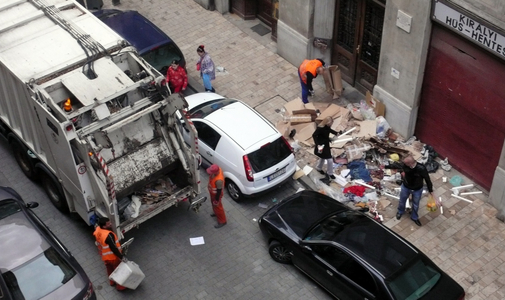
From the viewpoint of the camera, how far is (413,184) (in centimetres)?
1305

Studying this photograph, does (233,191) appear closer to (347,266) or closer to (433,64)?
(347,266)

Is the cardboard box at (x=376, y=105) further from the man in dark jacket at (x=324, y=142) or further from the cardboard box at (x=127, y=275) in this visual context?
the cardboard box at (x=127, y=275)

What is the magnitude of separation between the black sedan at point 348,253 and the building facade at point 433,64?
9.78 ft

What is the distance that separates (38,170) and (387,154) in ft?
23.7

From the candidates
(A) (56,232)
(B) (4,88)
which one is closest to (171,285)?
(A) (56,232)

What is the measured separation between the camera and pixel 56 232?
1372 cm

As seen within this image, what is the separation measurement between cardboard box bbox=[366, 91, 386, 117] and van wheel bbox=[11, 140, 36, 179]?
24.4 ft

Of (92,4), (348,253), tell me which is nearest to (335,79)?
(348,253)

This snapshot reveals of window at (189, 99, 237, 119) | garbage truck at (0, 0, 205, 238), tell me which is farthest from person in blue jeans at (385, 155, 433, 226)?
window at (189, 99, 237, 119)

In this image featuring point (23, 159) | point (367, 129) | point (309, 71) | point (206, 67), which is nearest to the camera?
point (23, 159)

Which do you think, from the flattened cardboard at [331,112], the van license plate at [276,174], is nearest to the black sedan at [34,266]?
the van license plate at [276,174]

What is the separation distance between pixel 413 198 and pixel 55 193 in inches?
276

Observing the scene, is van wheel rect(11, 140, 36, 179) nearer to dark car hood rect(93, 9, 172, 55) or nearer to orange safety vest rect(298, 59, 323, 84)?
dark car hood rect(93, 9, 172, 55)

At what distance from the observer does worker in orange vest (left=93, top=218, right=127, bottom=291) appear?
1178 cm
